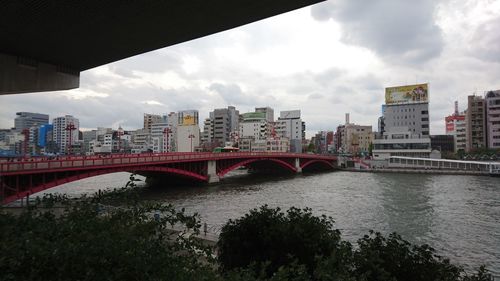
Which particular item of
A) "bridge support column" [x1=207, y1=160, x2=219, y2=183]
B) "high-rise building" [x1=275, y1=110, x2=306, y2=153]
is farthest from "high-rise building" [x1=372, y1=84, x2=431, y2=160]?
"bridge support column" [x1=207, y1=160, x2=219, y2=183]

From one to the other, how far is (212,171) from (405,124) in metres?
84.7

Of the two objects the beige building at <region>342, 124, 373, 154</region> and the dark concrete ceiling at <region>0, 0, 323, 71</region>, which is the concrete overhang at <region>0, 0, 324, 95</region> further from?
the beige building at <region>342, 124, 373, 154</region>

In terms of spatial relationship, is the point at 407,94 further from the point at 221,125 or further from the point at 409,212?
the point at 409,212

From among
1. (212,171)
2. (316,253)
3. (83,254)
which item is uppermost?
(83,254)

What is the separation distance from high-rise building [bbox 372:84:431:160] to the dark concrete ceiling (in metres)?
96.5

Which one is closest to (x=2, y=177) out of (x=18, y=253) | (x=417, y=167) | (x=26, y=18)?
(x=26, y=18)

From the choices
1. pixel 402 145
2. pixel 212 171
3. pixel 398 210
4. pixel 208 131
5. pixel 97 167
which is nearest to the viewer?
pixel 398 210

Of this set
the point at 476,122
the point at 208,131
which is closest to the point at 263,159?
the point at 476,122

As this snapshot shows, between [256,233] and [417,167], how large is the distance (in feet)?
288

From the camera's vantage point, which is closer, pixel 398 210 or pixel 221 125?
pixel 398 210

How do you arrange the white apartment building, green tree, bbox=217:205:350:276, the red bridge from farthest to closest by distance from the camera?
1. the white apartment building
2. the red bridge
3. green tree, bbox=217:205:350:276

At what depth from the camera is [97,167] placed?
33.5 m

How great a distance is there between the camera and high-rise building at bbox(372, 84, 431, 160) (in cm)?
9956

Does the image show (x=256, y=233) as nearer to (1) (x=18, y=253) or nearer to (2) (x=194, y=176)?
(1) (x=18, y=253)
